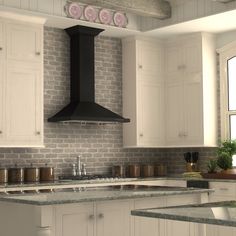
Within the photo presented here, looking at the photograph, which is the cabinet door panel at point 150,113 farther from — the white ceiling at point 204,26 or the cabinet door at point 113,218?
the cabinet door at point 113,218

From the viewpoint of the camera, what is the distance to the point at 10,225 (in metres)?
4.16

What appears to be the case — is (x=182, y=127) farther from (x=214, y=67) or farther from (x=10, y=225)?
(x=10, y=225)

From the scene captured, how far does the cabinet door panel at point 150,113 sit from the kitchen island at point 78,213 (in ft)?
9.85

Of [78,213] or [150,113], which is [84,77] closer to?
[150,113]

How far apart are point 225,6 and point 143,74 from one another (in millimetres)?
1774

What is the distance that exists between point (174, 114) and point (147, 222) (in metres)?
3.38

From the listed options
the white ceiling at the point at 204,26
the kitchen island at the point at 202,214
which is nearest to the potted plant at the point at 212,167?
the white ceiling at the point at 204,26

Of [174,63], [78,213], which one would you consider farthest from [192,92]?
[78,213]

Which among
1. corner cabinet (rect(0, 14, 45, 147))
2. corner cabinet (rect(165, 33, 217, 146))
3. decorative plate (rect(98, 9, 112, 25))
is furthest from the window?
corner cabinet (rect(0, 14, 45, 147))

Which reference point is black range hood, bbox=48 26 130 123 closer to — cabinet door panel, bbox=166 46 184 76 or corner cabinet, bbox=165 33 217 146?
corner cabinet, bbox=165 33 217 146

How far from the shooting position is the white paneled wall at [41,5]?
6254 millimetres

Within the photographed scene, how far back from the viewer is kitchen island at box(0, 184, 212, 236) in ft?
12.4

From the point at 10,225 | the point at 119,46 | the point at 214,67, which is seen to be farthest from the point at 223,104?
the point at 10,225

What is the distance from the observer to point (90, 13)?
6.96 m
